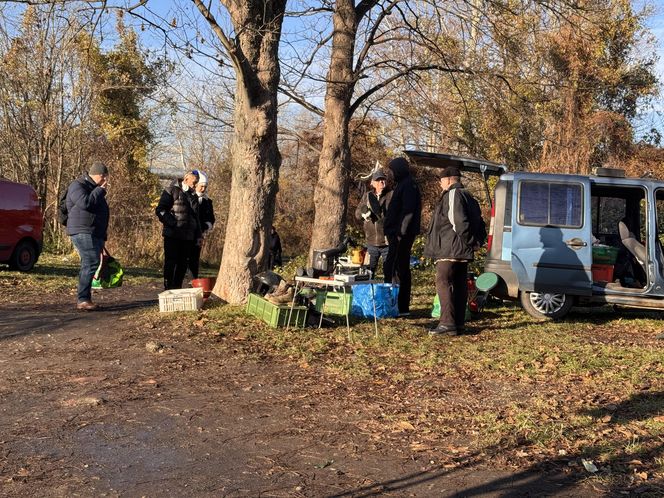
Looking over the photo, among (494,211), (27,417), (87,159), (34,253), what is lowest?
(27,417)

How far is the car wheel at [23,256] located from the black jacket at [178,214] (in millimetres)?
5008

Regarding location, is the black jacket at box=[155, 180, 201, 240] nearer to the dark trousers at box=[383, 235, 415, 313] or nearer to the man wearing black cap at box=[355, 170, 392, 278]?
the man wearing black cap at box=[355, 170, 392, 278]

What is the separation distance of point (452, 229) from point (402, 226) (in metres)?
1.29

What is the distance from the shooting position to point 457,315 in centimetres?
812

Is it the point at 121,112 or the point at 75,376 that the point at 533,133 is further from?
the point at 75,376

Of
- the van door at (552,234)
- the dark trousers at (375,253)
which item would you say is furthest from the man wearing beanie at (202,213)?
the van door at (552,234)

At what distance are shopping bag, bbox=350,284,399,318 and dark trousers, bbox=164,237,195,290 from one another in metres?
2.54

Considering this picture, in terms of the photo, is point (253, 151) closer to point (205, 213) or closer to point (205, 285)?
point (205, 213)

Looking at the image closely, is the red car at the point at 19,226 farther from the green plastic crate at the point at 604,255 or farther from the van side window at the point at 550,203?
the green plastic crate at the point at 604,255

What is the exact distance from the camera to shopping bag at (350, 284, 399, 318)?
28.9 feet

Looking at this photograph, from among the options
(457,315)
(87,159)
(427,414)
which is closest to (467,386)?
(427,414)

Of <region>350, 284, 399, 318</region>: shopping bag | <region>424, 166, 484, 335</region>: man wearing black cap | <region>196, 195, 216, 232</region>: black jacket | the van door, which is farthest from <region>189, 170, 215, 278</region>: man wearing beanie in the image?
the van door

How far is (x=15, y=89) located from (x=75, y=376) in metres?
17.6

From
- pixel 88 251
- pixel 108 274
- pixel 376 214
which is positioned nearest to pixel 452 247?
pixel 376 214
